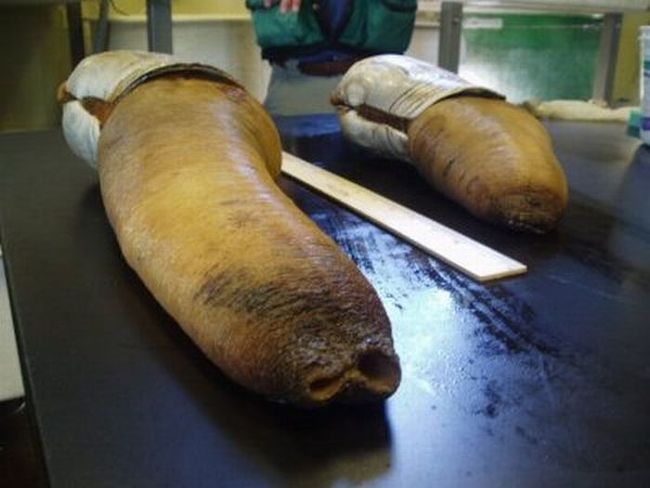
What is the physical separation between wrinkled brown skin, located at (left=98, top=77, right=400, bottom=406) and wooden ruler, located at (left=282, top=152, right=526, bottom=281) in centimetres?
18

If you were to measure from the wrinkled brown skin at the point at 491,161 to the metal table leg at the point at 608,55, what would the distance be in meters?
1.42

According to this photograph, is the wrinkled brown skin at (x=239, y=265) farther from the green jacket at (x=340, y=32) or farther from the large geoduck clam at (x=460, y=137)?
the green jacket at (x=340, y=32)

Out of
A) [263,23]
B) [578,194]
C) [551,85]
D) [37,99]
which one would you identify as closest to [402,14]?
[263,23]

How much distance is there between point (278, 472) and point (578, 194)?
2.28 ft

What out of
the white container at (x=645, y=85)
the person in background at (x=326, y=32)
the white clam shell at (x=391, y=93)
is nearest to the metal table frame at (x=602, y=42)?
the person in background at (x=326, y=32)

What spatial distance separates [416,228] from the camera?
2.48 ft

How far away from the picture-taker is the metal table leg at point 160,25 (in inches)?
66.9

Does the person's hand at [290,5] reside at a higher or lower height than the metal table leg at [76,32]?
higher

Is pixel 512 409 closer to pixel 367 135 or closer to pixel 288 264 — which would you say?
pixel 288 264

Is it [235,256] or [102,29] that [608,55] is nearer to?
[102,29]

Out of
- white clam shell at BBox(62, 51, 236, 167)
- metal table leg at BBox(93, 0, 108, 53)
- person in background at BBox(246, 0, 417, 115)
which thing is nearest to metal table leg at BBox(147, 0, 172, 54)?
person in background at BBox(246, 0, 417, 115)

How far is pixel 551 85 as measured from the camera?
3000 mm

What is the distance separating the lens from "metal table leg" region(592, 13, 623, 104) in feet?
7.08

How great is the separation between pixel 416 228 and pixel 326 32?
1.12 metres
